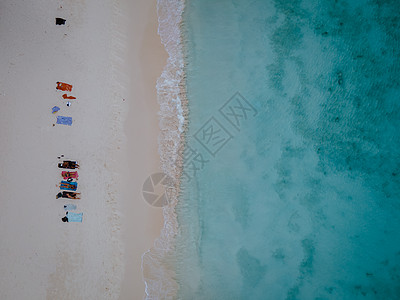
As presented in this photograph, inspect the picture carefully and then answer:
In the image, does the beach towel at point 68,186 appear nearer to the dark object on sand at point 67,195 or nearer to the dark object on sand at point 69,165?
the dark object on sand at point 67,195

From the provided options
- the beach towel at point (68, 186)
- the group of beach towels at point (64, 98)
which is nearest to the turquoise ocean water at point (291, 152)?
the beach towel at point (68, 186)

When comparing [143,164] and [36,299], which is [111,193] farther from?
[36,299]

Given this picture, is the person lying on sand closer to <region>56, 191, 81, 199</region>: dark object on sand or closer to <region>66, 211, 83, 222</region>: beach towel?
<region>66, 211, 83, 222</region>: beach towel

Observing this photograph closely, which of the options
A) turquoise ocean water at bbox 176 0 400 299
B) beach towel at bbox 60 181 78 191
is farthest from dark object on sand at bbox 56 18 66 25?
beach towel at bbox 60 181 78 191

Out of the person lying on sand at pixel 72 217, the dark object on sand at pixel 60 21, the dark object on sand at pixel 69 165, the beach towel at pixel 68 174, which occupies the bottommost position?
the person lying on sand at pixel 72 217

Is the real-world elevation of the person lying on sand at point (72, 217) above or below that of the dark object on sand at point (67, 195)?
below

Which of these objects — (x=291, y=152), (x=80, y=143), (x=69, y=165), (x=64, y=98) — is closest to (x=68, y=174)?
(x=69, y=165)
